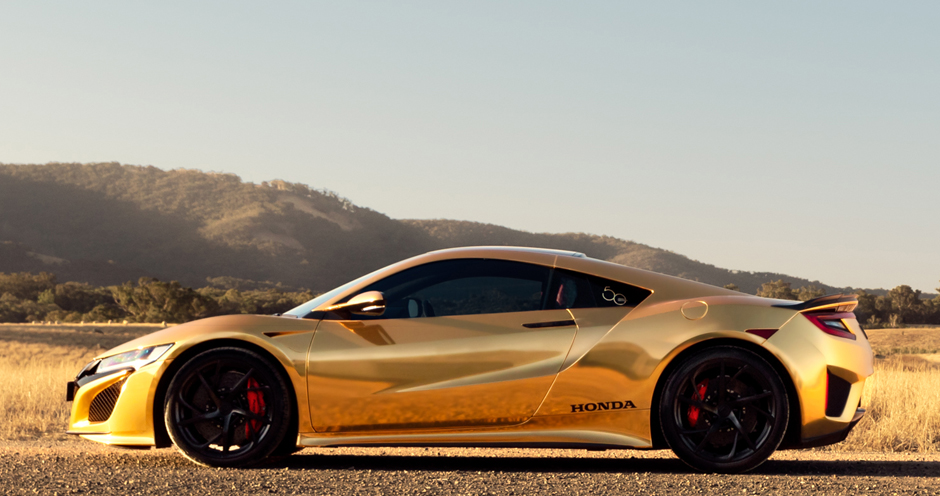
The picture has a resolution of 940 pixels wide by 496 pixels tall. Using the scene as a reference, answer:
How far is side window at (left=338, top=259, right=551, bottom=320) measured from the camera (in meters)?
A: 5.36

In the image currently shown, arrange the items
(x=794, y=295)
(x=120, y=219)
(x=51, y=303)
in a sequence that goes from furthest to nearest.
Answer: (x=120, y=219) → (x=51, y=303) → (x=794, y=295)

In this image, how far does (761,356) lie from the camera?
17.2 feet

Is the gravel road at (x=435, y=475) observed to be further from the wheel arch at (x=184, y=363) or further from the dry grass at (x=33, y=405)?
the dry grass at (x=33, y=405)

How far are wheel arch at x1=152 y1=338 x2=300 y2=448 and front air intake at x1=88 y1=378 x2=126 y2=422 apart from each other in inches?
10.8

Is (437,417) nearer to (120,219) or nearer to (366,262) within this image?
(366,262)

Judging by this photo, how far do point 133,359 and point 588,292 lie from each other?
2941mm

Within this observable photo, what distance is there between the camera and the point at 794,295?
4119 centimetres

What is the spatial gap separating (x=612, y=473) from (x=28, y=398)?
8791 mm

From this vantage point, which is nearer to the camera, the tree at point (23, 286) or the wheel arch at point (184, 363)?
the wheel arch at point (184, 363)

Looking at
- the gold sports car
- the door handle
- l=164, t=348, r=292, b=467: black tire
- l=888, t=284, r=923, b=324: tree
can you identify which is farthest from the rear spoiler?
l=888, t=284, r=923, b=324: tree

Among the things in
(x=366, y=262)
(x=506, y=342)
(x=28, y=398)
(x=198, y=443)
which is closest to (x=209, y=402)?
(x=198, y=443)

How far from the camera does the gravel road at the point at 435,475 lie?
4590 mm

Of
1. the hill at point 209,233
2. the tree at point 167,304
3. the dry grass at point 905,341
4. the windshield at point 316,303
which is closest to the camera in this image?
the windshield at point 316,303

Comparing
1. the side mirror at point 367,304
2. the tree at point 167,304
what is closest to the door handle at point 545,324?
the side mirror at point 367,304
